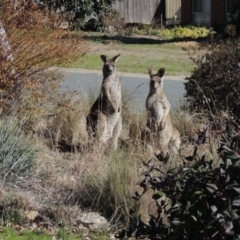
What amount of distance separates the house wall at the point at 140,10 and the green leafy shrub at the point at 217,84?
107 ft

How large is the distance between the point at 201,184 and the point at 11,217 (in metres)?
3.57

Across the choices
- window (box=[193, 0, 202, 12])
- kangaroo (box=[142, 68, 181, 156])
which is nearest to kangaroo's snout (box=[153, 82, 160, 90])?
kangaroo (box=[142, 68, 181, 156])

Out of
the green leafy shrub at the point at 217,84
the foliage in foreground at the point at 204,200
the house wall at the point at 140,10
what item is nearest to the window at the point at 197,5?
the house wall at the point at 140,10

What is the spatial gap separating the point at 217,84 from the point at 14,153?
4.01 metres

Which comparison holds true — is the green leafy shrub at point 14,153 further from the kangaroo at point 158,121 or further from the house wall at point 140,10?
the house wall at point 140,10

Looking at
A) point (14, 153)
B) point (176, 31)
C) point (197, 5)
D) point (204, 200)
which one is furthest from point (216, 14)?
point (204, 200)

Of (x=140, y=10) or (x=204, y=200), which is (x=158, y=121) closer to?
(x=204, y=200)

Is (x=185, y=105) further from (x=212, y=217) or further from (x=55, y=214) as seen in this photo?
(x=212, y=217)

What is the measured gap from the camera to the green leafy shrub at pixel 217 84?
36.1 feet

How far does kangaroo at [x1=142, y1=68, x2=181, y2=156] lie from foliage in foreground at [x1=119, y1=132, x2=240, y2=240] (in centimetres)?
500

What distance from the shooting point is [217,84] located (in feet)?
36.9

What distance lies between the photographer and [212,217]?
4.07m

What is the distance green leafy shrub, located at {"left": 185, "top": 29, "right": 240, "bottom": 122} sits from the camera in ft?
36.1

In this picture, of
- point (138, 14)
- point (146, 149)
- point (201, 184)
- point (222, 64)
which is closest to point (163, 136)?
point (146, 149)
